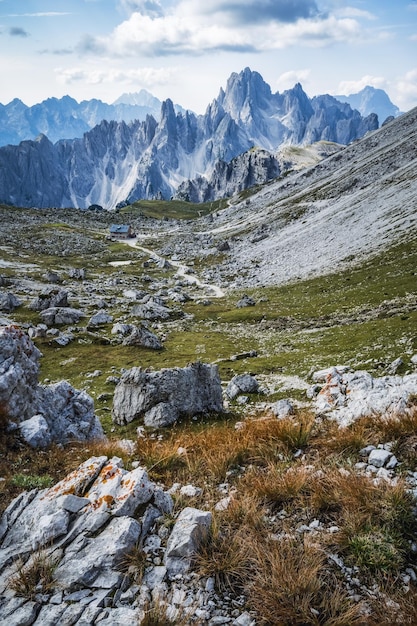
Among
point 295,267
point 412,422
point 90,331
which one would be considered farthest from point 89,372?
point 295,267

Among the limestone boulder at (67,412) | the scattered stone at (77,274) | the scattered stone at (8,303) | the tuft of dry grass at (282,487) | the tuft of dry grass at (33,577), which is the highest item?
the tuft of dry grass at (33,577)

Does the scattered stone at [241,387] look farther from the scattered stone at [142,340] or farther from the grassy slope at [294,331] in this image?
the scattered stone at [142,340]

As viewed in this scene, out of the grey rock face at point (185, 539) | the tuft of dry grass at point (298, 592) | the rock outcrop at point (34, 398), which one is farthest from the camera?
the rock outcrop at point (34, 398)

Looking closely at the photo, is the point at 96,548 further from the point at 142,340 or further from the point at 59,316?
the point at 59,316

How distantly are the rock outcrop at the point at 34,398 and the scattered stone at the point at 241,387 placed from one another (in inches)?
480

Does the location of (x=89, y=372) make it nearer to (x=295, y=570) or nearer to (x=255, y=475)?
(x=255, y=475)

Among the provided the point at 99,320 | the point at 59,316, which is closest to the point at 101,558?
the point at 99,320

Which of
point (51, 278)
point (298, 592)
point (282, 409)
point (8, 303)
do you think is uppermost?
point (298, 592)

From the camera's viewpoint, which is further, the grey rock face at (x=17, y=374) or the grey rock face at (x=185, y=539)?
the grey rock face at (x=17, y=374)

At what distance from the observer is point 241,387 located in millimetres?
29703

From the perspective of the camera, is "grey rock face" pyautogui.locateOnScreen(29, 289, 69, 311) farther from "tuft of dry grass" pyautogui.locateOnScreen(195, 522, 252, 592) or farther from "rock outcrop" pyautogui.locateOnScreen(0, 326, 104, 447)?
"tuft of dry grass" pyautogui.locateOnScreen(195, 522, 252, 592)

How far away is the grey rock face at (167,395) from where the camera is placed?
22.9 meters

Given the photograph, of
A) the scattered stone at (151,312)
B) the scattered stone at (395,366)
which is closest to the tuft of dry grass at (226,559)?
the scattered stone at (395,366)

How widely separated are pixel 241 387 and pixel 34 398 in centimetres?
1640
